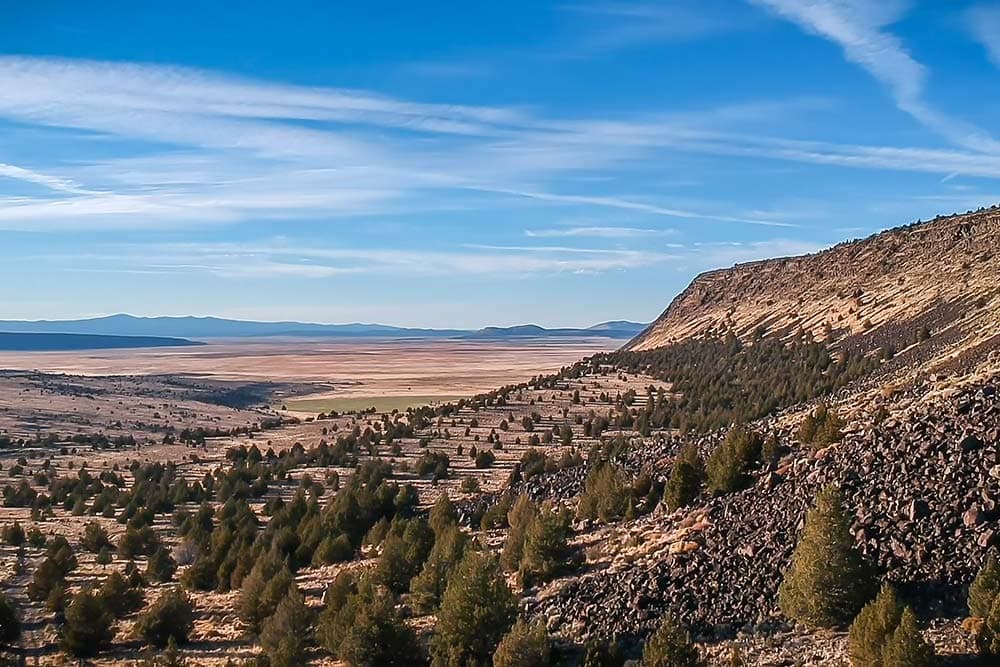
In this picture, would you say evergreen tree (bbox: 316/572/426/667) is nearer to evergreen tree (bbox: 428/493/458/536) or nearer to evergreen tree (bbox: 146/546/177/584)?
evergreen tree (bbox: 428/493/458/536)

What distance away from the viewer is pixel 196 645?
21562mm

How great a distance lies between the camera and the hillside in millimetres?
40438

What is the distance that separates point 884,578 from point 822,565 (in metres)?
1.50

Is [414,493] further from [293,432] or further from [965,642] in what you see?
[293,432]

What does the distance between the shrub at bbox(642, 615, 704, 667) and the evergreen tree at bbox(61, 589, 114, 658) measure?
47.8 ft

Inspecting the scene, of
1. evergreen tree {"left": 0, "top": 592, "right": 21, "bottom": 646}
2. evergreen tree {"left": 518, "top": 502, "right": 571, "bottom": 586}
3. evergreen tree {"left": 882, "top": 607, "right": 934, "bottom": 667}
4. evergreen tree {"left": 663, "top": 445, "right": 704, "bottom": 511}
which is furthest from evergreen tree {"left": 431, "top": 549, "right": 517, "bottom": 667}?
evergreen tree {"left": 0, "top": 592, "right": 21, "bottom": 646}

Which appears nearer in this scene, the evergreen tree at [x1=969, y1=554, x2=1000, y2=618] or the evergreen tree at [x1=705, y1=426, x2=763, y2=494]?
the evergreen tree at [x1=969, y1=554, x2=1000, y2=618]

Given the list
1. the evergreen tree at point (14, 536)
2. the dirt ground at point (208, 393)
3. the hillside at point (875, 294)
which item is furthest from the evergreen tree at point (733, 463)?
the dirt ground at point (208, 393)

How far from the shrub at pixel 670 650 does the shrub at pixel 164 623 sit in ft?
42.2

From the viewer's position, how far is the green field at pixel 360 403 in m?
91.0

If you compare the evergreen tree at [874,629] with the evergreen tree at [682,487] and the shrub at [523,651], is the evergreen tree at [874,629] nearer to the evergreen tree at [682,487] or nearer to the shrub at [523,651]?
the shrub at [523,651]

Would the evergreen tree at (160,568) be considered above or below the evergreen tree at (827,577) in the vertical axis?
below

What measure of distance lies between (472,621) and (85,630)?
1105 centimetres

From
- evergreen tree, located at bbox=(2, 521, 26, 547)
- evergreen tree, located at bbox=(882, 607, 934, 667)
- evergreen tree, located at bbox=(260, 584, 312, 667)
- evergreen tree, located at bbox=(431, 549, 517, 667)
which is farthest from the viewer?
evergreen tree, located at bbox=(2, 521, 26, 547)
